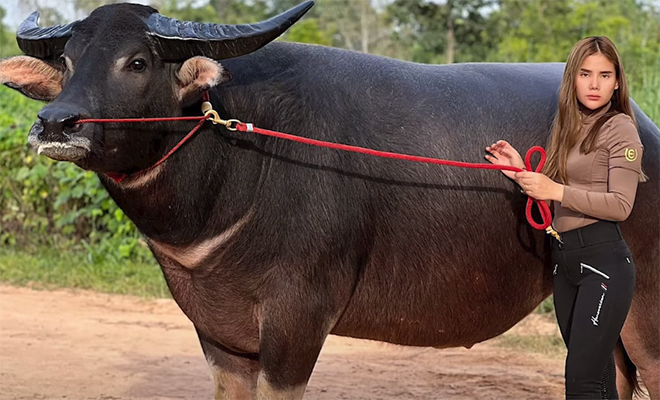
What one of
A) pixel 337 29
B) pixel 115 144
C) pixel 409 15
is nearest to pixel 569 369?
A: pixel 115 144

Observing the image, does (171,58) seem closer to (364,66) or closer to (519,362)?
(364,66)

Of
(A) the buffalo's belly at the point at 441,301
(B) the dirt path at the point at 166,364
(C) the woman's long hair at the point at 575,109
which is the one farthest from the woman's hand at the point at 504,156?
(B) the dirt path at the point at 166,364

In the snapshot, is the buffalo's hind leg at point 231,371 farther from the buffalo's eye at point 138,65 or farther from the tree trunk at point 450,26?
the tree trunk at point 450,26

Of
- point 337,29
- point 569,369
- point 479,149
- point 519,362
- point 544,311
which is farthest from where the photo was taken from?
point 337,29

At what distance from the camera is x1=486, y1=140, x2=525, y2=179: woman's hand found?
13.1 feet

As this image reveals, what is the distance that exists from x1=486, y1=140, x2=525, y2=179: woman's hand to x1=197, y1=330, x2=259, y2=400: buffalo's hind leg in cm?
142

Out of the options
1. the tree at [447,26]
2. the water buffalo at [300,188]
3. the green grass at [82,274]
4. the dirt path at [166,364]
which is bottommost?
the tree at [447,26]

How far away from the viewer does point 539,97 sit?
14.5ft

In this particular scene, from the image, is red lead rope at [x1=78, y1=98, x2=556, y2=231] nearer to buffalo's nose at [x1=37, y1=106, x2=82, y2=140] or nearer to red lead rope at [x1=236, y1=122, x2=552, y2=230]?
red lead rope at [x1=236, y1=122, x2=552, y2=230]

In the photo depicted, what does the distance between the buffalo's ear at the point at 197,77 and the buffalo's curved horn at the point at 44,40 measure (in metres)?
0.52

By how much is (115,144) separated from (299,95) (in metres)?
0.87

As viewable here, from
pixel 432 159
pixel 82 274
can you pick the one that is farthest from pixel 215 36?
pixel 82 274

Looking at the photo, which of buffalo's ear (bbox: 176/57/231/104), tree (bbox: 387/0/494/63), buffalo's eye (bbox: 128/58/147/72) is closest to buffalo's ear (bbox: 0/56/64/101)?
buffalo's eye (bbox: 128/58/147/72)

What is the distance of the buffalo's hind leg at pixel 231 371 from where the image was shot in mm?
4219
